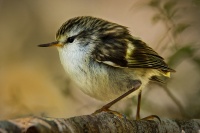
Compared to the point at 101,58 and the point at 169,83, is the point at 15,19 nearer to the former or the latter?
the point at 169,83

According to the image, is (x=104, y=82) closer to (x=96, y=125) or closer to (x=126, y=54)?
(x=126, y=54)

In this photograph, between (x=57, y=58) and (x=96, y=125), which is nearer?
(x=96, y=125)

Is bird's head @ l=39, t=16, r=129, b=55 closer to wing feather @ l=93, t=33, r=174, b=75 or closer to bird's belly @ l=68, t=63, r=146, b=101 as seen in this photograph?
wing feather @ l=93, t=33, r=174, b=75

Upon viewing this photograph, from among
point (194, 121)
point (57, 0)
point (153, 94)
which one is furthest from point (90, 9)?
point (194, 121)

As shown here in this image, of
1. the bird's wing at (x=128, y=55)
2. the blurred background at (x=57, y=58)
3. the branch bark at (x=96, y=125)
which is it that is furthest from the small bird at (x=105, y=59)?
the blurred background at (x=57, y=58)

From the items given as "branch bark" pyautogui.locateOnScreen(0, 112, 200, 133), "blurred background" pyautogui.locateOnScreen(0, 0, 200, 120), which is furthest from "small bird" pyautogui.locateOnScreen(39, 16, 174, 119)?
"blurred background" pyautogui.locateOnScreen(0, 0, 200, 120)

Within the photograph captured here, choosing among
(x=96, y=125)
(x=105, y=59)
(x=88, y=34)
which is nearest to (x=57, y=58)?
(x=88, y=34)
